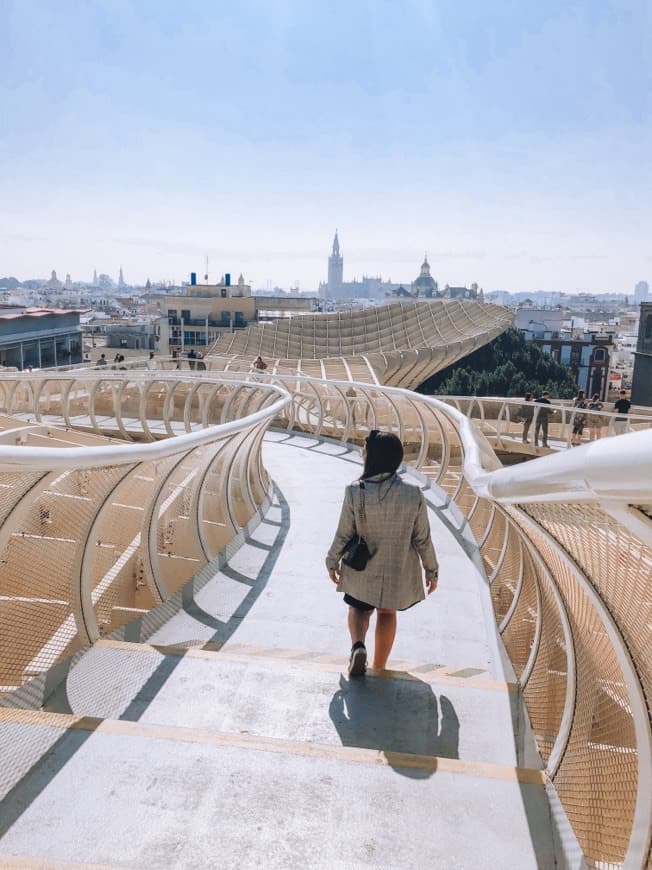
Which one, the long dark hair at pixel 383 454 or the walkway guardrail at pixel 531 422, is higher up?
the long dark hair at pixel 383 454

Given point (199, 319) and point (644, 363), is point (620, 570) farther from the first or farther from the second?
point (199, 319)

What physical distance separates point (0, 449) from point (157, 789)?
100 cm

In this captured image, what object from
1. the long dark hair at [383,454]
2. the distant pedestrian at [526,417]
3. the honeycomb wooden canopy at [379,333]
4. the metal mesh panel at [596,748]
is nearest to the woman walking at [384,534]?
the long dark hair at [383,454]

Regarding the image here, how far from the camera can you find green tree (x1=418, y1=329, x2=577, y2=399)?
5053 cm

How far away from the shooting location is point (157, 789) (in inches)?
80.9

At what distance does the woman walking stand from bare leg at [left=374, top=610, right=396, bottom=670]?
0.06 meters

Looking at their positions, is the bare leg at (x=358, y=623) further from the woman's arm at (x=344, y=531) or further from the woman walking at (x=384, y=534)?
the woman's arm at (x=344, y=531)

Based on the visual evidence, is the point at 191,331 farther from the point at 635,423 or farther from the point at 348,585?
the point at 348,585

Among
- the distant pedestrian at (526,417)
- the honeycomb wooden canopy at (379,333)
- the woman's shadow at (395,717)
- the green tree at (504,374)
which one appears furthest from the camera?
the green tree at (504,374)

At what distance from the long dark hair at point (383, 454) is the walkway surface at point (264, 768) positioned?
2.68 feet

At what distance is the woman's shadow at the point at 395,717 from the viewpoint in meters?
2.60

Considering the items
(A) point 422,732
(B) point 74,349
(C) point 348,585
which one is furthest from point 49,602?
(B) point 74,349

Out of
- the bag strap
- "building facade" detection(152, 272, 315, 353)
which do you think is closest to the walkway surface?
the bag strap

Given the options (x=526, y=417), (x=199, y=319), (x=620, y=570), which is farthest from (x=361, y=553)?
(x=199, y=319)
